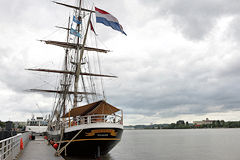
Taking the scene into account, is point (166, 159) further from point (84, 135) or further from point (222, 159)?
point (84, 135)

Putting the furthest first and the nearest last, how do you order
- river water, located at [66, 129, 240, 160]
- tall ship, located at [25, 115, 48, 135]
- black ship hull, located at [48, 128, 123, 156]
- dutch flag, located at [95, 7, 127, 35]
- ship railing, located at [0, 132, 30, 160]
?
tall ship, located at [25, 115, 48, 135] → river water, located at [66, 129, 240, 160] → dutch flag, located at [95, 7, 127, 35] → black ship hull, located at [48, 128, 123, 156] → ship railing, located at [0, 132, 30, 160]

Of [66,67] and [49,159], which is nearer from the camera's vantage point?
[49,159]

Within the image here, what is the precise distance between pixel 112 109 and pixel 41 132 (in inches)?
1178

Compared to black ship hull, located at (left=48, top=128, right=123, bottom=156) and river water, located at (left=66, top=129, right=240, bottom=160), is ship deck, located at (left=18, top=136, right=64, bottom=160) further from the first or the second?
river water, located at (left=66, top=129, right=240, bottom=160)

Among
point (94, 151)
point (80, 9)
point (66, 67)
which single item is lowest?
point (94, 151)

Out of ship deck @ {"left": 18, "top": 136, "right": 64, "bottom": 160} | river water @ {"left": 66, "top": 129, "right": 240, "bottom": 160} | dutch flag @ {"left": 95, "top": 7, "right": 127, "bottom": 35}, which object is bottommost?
river water @ {"left": 66, "top": 129, "right": 240, "bottom": 160}

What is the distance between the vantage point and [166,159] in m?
23.8

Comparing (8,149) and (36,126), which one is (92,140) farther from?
(36,126)

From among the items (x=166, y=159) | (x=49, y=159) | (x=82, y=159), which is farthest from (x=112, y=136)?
(x=166, y=159)

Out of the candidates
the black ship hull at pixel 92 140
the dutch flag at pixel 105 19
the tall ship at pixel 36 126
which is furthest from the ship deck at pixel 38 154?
the tall ship at pixel 36 126

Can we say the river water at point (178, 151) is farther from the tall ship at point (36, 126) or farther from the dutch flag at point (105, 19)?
the tall ship at point (36, 126)

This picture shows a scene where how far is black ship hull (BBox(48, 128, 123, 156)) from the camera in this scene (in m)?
16.8

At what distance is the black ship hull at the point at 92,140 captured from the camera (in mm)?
16812

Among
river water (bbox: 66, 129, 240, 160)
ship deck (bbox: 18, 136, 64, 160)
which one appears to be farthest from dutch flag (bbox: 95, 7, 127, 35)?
river water (bbox: 66, 129, 240, 160)
